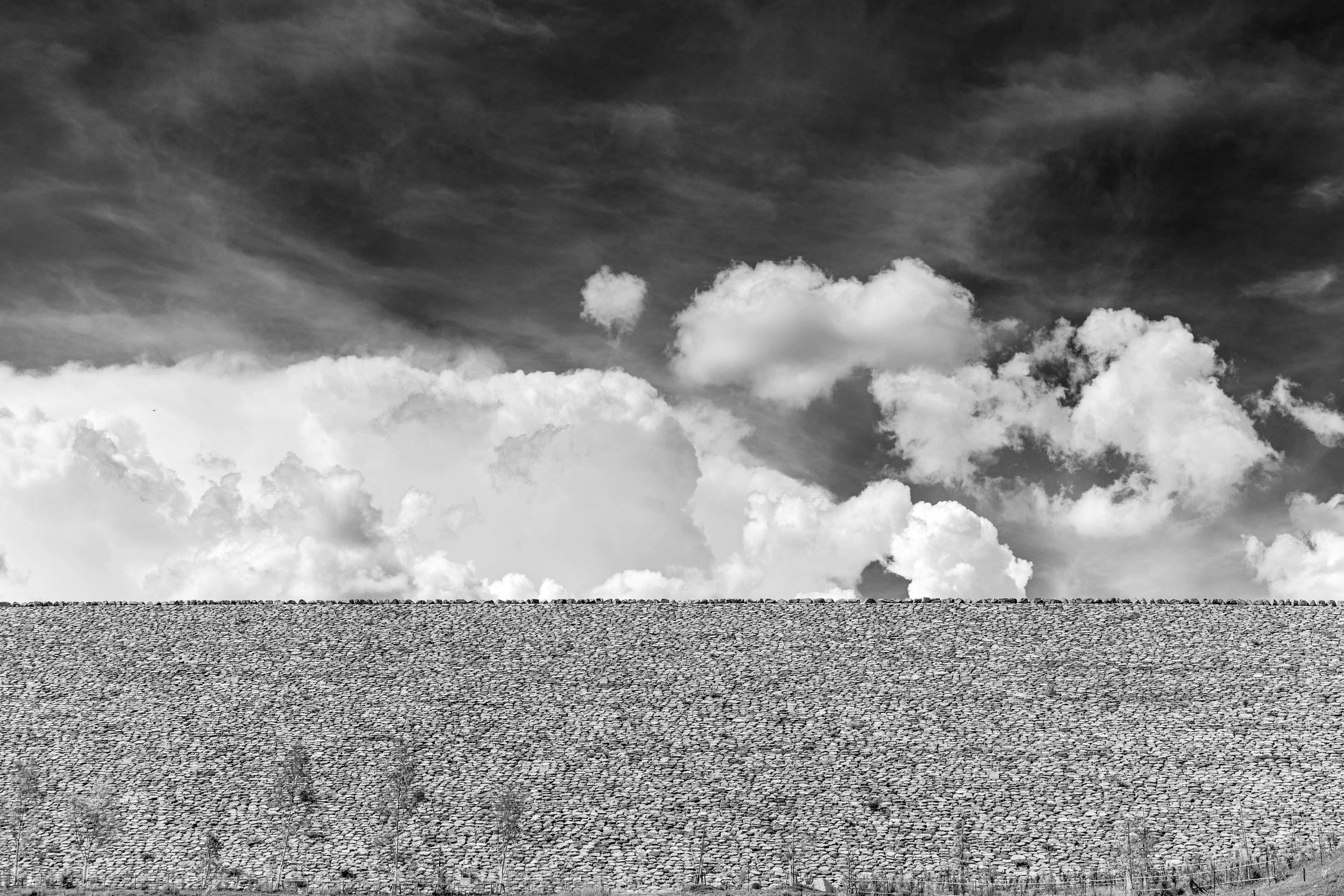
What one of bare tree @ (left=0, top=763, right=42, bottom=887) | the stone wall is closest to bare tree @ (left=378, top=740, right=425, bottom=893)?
the stone wall

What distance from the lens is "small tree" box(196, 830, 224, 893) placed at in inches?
1620

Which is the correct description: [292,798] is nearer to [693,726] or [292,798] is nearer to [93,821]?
[93,821]

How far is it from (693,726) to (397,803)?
11.9 m

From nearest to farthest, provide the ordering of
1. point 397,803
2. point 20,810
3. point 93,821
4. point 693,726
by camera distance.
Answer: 1. point 93,821
2. point 397,803
3. point 20,810
4. point 693,726

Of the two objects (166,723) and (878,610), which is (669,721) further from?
(166,723)

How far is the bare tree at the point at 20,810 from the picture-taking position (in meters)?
43.7

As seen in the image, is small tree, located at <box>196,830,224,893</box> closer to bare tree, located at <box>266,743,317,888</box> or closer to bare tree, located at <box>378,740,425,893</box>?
bare tree, located at <box>266,743,317,888</box>

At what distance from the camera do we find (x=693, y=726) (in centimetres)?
5012

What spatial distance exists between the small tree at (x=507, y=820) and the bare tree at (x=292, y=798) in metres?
6.62

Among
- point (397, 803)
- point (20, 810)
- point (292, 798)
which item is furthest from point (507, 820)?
point (20, 810)

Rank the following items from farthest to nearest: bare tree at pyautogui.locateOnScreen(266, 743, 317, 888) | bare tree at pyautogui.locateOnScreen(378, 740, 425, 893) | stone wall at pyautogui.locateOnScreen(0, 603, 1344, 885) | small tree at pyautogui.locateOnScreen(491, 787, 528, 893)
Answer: bare tree at pyautogui.locateOnScreen(266, 743, 317, 888), stone wall at pyautogui.locateOnScreen(0, 603, 1344, 885), bare tree at pyautogui.locateOnScreen(378, 740, 425, 893), small tree at pyautogui.locateOnScreen(491, 787, 528, 893)

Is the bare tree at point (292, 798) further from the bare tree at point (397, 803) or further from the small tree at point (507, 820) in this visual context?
the small tree at point (507, 820)

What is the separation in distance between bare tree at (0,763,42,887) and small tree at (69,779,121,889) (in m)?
1.38

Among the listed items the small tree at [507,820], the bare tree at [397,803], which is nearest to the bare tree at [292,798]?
the bare tree at [397,803]
